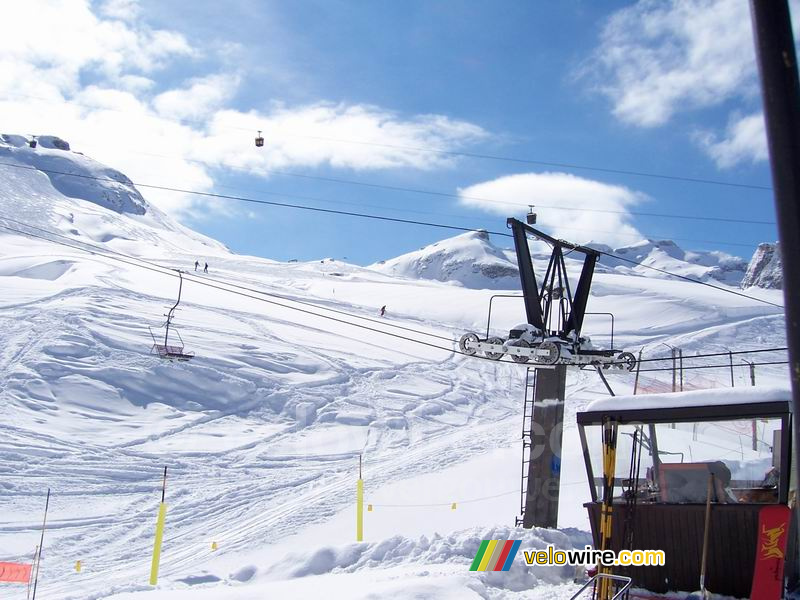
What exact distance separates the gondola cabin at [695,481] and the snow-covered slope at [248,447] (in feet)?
4.47

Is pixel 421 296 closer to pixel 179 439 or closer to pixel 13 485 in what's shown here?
pixel 179 439

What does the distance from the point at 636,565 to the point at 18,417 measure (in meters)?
20.1

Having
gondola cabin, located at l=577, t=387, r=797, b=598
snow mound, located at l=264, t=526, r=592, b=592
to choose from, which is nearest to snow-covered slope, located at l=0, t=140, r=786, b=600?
snow mound, located at l=264, t=526, r=592, b=592

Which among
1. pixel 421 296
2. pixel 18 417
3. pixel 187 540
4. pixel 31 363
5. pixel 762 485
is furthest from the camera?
pixel 421 296

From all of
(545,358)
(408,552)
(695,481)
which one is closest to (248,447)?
(545,358)

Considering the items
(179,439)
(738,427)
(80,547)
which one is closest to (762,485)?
(738,427)

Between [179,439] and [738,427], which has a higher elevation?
[738,427]

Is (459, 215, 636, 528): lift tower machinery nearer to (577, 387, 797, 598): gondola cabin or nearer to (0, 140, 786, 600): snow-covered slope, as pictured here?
(0, 140, 786, 600): snow-covered slope

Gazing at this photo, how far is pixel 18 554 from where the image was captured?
15.1m

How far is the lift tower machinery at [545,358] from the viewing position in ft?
45.6

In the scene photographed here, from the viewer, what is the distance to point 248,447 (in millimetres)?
24500

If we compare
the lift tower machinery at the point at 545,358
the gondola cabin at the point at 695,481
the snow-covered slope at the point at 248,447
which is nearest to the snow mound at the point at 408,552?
the snow-covered slope at the point at 248,447

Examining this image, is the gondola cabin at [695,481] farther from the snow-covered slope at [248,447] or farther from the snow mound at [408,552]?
the snow mound at [408,552]

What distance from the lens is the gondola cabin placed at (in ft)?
27.6
